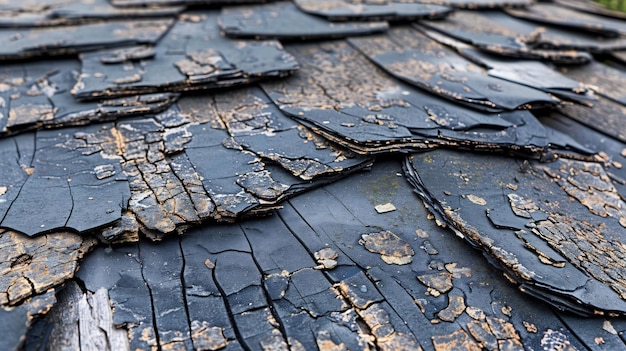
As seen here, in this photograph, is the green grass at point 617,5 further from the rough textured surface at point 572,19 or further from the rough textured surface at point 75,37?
the rough textured surface at point 75,37

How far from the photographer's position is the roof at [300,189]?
1.58 m

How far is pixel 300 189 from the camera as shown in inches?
Answer: 77.2

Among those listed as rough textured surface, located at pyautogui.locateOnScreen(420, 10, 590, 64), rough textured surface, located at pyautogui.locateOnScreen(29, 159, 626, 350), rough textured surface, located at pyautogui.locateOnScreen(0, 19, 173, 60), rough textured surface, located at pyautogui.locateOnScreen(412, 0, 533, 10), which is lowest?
rough textured surface, located at pyautogui.locateOnScreen(29, 159, 626, 350)

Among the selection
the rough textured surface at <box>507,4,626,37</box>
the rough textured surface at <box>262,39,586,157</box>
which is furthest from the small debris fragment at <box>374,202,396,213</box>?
the rough textured surface at <box>507,4,626,37</box>

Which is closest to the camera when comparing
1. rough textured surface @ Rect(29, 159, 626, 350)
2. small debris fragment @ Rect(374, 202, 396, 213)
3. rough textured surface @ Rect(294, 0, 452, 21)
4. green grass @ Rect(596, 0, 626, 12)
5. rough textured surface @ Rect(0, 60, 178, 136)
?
rough textured surface @ Rect(29, 159, 626, 350)

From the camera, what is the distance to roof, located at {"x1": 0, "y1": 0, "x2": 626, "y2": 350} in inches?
62.2

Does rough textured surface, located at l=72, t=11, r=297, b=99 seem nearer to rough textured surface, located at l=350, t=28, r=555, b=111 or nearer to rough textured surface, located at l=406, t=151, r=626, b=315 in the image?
rough textured surface, located at l=350, t=28, r=555, b=111

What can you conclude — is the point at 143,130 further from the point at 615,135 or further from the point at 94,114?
the point at 615,135

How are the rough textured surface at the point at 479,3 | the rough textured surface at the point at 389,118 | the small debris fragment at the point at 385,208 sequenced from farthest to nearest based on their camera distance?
the rough textured surface at the point at 479,3
the rough textured surface at the point at 389,118
the small debris fragment at the point at 385,208

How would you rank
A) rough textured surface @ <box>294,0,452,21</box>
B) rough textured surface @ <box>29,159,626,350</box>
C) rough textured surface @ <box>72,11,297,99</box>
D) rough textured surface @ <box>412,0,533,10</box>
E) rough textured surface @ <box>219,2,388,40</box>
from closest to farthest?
rough textured surface @ <box>29,159,626,350</box> < rough textured surface @ <box>72,11,297,99</box> < rough textured surface @ <box>219,2,388,40</box> < rough textured surface @ <box>294,0,452,21</box> < rough textured surface @ <box>412,0,533,10</box>

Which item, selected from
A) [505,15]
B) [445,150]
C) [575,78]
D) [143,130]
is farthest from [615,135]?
[143,130]

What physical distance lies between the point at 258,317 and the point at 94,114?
4.33ft

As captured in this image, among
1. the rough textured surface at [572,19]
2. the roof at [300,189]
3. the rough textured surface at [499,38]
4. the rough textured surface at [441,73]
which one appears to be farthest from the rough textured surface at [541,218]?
the rough textured surface at [572,19]

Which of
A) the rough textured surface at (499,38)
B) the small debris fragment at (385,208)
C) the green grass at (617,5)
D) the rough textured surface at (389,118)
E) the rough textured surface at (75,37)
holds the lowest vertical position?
the small debris fragment at (385,208)
